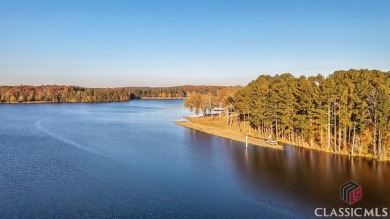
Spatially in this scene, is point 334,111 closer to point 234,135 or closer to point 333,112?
point 333,112

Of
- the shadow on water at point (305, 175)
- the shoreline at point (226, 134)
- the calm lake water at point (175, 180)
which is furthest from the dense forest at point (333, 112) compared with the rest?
the shoreline at point (226, 134)

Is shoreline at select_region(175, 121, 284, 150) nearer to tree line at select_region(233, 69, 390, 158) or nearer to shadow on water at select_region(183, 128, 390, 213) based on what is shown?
shadow on water at select_region(183, 128, 390, 213)

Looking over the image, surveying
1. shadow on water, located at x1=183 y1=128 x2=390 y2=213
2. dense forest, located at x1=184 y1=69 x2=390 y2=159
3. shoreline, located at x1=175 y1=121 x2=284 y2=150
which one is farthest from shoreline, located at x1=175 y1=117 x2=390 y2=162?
shadow on water, located at x1=183 y1=128 x2=390 y2=213

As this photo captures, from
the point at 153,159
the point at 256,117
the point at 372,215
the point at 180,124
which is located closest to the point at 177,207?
the point at 372,215

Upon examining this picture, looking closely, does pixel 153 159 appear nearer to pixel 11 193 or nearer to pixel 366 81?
pixel 11 193

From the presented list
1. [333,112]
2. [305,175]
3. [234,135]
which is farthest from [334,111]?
[234,135]

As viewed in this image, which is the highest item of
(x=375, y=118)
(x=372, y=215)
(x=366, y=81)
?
(x=366, y=81)

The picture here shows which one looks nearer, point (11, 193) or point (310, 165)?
point (11, 193)
